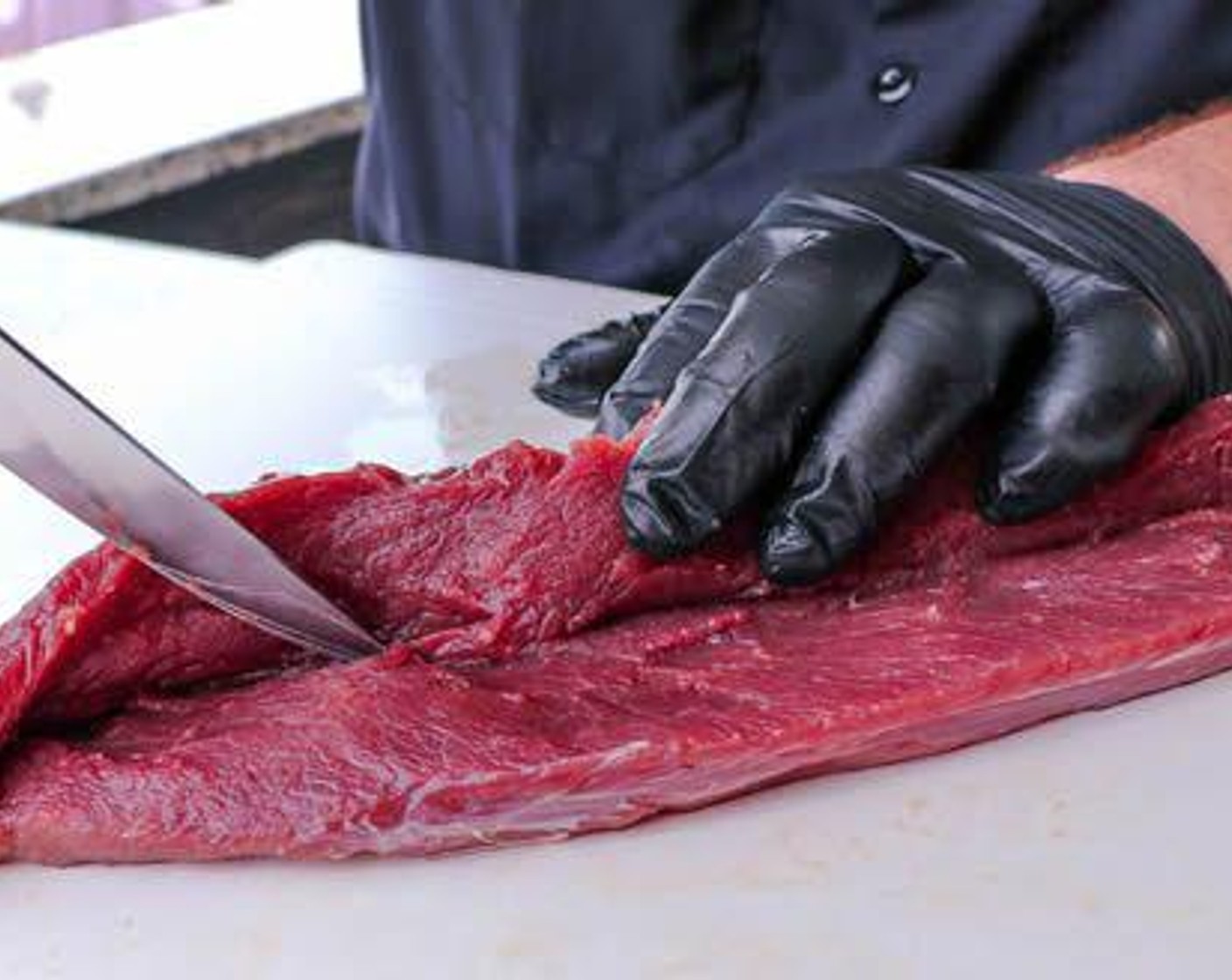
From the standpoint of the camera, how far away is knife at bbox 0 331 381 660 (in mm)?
1229

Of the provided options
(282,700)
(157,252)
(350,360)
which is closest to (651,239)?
(350,360)

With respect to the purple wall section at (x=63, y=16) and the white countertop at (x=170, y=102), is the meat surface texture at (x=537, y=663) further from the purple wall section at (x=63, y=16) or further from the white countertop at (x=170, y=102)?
the purple wall section at (x=63, y=16)

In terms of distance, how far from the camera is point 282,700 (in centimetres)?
143

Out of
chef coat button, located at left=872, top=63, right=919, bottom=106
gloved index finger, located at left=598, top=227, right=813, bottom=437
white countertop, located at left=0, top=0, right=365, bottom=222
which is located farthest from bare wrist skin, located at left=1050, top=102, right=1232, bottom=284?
white countertop, located at left=0, top=0, right=365, bottom=222

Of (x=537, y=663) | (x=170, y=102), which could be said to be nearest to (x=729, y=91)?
(x=537, y=663)

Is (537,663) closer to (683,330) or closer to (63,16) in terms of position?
(683,330)

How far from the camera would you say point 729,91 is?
6.93ft

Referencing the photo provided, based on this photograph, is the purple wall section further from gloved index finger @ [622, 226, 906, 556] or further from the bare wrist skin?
gloved index finger @ [622, 226, 906, 556]

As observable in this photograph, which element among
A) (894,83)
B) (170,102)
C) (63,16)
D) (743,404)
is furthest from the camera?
(63,16)

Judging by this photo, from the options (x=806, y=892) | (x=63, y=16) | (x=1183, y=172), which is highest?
(x=1183, y=172)

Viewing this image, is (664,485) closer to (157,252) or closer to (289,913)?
(289,913)

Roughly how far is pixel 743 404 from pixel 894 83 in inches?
30.1

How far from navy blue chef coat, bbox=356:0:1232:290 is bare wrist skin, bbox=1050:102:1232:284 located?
0.16 ft

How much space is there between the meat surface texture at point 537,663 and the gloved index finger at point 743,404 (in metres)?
0.06
